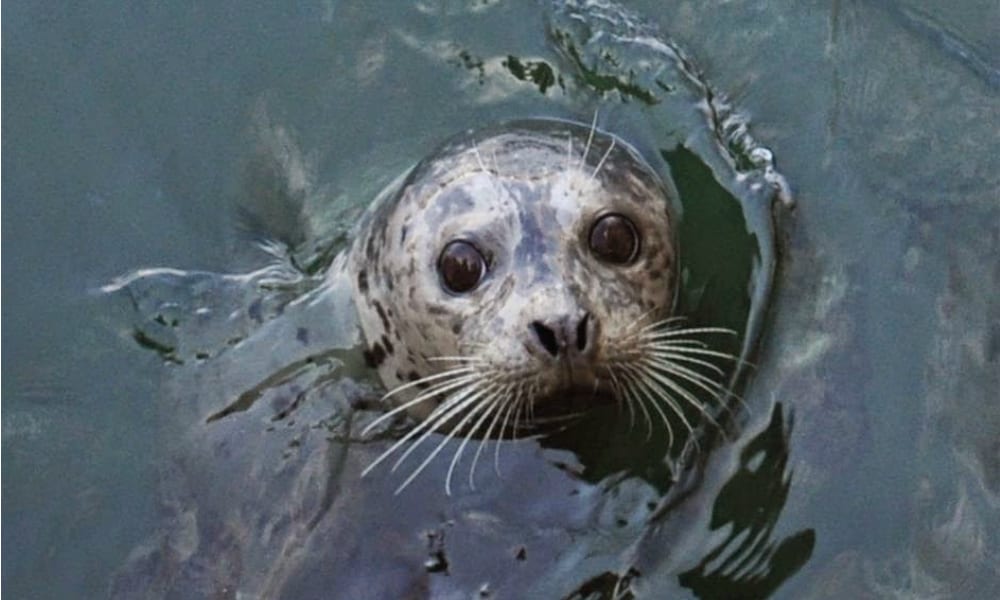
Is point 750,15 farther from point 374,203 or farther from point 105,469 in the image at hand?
point 105,469

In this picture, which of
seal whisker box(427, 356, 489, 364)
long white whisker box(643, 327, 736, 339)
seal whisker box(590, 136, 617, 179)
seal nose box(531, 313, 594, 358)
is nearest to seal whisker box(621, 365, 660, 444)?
long white whisker box(643, 327, 736, 339)

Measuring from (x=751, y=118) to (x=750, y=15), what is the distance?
0.44 meters

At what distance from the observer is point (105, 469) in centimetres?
621

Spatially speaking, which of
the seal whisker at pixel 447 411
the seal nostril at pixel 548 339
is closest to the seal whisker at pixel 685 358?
the seal nostril at pixel 548 339

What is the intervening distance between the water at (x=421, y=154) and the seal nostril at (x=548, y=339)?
837 mm

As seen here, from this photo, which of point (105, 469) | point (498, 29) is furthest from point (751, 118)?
point (105, 469)

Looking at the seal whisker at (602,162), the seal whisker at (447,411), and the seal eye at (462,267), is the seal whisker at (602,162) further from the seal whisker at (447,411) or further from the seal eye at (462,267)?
the seal whisker at (447,411)

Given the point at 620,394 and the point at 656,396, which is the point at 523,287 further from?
the point at 656,396

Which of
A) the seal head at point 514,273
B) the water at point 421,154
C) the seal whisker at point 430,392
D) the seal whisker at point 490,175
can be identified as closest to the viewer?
the seal head at point 514,273

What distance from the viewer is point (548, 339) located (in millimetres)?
5125

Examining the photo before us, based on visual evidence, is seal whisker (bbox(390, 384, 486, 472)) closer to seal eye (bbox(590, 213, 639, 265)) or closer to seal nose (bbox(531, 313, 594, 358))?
seal nose (bbox(531, 313, 594, 358))

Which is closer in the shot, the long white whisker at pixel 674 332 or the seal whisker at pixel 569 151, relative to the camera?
the long white whisker at pixel 674 332

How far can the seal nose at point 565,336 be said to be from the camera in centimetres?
509

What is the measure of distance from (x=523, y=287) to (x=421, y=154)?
1.53 meters
